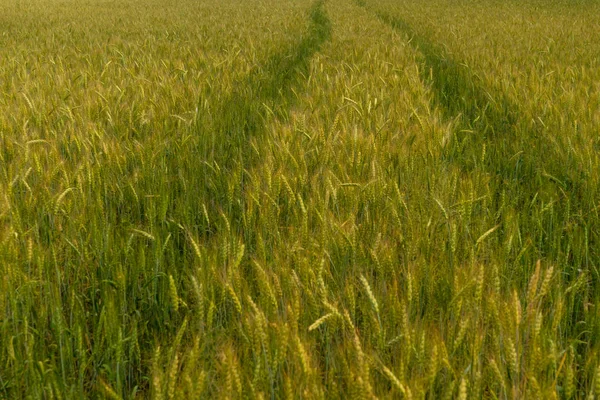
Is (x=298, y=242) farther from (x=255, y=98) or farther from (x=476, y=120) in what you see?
(x=255, y=98)

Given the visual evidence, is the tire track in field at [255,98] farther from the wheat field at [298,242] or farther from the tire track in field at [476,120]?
the tire track in field at [476,120]

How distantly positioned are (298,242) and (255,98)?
→ 2376mm

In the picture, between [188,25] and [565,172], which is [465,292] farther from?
[188,25]

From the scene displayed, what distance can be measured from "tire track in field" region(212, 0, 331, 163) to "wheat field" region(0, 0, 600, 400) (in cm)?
3

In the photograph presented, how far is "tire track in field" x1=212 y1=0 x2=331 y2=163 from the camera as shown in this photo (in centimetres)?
274

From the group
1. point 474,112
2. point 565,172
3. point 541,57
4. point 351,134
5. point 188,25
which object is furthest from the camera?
point 188,25

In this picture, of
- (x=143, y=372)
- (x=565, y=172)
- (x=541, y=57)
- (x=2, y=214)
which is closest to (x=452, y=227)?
(x=143, y=372)

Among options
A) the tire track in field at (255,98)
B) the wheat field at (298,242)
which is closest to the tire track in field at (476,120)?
the wheat field at (298,242)

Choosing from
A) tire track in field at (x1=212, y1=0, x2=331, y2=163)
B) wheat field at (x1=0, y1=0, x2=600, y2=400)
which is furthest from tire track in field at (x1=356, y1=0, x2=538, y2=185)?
tire track in field at (x1=212, y1=0, x2=331, y2=163)

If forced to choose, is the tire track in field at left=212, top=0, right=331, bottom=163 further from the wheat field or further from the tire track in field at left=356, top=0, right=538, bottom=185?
the tire track in field at left=356, top=0, right=538, bottom=185

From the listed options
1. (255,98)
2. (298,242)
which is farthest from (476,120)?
(298,242)

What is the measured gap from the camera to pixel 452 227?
4.66ft

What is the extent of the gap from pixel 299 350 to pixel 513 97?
9.01 feet

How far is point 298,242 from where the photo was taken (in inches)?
54.1
